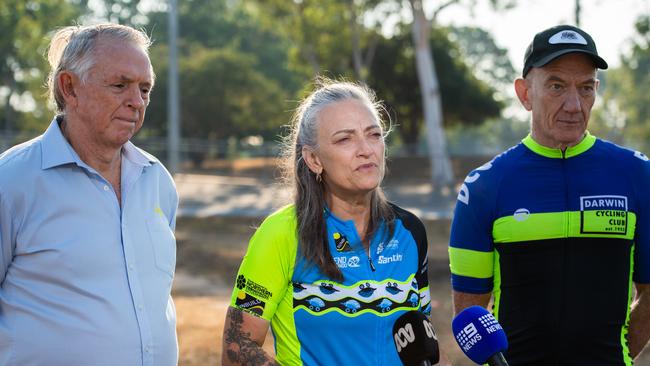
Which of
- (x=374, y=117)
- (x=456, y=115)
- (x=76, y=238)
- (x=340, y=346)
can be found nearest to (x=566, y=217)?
(x=374, y=117)

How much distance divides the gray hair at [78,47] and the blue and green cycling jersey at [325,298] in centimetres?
107

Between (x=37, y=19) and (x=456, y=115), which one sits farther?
(x=37, y=19)

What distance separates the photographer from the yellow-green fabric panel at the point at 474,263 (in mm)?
3609

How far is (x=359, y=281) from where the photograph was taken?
303 cm

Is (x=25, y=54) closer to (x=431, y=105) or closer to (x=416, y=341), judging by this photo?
(x=431, y=105)

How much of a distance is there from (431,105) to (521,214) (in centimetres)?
2539

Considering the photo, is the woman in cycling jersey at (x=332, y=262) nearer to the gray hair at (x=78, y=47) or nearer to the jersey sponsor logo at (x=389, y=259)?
the jersey sponsor logo at (x=389, y=259)

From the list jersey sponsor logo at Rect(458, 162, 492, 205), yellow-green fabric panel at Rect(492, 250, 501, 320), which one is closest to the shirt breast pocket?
jersey sponsor logo at Rect(458, 162, 492, 205)

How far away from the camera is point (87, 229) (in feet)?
10.6

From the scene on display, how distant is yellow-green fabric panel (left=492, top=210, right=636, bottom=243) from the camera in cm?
342

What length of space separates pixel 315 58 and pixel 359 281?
32391 millimetres

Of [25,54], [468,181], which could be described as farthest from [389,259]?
[25,54]

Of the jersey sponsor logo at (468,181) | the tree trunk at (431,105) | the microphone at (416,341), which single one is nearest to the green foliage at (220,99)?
the tree trunk at (431,105)

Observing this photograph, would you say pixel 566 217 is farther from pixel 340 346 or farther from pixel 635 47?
pixel 635 47
